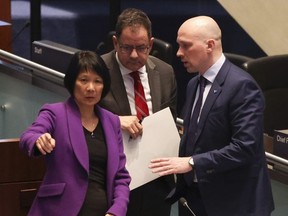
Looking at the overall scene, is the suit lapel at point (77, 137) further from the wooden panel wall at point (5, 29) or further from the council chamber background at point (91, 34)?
the wooden panel wall at point (5, 29)

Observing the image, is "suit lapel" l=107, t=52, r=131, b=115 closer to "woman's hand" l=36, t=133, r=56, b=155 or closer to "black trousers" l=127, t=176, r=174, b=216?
"black trousers" l=127, t=176, r=174, b=216

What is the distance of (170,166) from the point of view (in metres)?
3.01

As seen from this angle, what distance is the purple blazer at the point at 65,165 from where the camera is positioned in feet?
9.60

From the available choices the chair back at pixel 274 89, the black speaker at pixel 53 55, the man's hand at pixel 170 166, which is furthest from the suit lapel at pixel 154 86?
the black speaker at pixel 53 55

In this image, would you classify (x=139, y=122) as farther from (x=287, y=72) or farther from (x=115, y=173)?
(x=287, y=72)

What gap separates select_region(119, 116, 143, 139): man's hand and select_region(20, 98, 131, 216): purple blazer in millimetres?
241

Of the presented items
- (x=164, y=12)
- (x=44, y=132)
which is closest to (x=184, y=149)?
(x=44, y=132)

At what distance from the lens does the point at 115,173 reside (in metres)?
3.01

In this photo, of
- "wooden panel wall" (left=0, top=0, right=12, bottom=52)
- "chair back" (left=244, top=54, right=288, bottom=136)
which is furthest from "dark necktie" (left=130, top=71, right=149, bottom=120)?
"wooden panel wall" (left=0, top=0, right=12, bottom=52)

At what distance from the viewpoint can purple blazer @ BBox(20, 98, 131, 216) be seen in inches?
115

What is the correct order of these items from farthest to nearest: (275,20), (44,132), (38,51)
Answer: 1. (275,20)
2. (38,51)
3. (44,132)

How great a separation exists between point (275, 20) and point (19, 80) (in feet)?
7.59

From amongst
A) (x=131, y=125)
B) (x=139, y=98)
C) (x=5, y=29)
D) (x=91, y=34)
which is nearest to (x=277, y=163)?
(x=139, y=98)

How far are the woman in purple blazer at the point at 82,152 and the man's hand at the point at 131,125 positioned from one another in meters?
0.16
